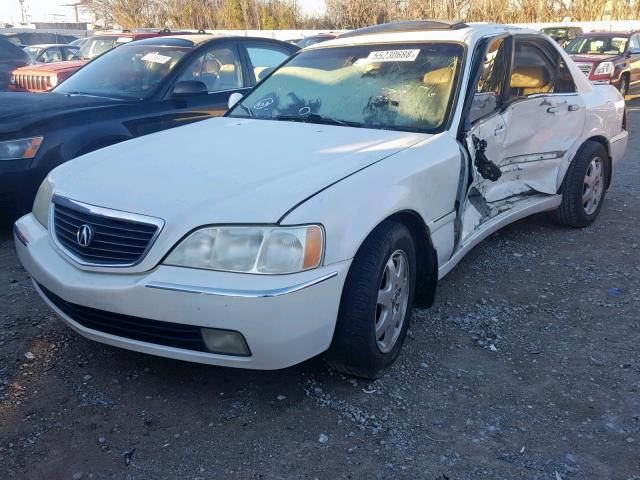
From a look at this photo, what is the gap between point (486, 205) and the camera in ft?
13.9

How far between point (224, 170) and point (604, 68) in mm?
13387

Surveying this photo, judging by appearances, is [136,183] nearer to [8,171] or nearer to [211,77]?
[8,171]

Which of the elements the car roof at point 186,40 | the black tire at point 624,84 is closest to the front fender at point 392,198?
the car roof at point 186,40

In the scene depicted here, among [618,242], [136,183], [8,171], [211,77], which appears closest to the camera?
[136,183]

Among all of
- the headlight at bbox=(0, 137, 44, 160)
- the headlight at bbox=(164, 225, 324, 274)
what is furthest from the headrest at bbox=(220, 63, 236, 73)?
the headlight at bbox=(164, 225, 324, 274)

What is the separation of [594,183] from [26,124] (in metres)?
4.58

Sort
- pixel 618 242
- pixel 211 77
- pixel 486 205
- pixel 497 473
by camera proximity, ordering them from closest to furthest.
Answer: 1. pixel 497 473
2. pixel 486 205
3. pixel 618 242
4. pixel 211 77

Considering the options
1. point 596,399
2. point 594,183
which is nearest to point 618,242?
point 594,183

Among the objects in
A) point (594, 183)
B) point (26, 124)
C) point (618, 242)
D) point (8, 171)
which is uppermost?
point (26, 124)

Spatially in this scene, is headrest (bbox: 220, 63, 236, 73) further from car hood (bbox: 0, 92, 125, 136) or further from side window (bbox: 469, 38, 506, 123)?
side window (bbox: 469, 38, 506, 123)

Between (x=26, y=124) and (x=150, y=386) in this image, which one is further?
(x=26, y=124)

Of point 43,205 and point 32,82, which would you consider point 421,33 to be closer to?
point 43,205

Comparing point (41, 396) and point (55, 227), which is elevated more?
point (55, 227)

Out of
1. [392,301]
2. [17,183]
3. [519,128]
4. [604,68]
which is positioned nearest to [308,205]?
[392,301]
